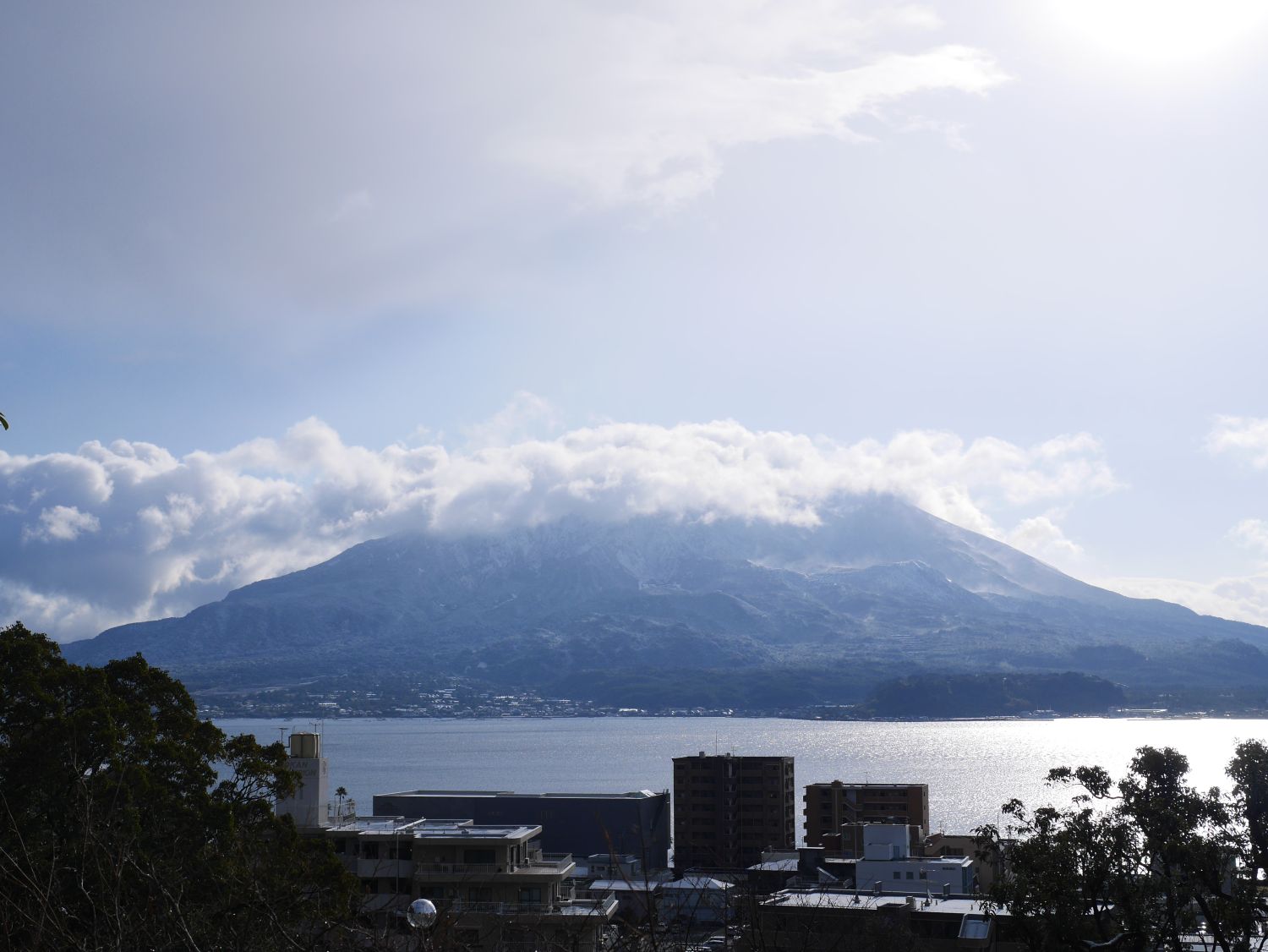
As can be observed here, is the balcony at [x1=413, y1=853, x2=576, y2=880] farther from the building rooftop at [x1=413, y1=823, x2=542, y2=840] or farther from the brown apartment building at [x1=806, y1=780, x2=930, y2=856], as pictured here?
the brown apartment building at [x1=806, y1=780, x2=930, y2=856]

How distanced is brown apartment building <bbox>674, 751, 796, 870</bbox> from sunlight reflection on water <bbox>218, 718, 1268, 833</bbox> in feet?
22.6

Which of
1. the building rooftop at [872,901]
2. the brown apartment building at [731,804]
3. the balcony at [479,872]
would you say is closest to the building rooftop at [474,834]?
the balcony at [479,872]

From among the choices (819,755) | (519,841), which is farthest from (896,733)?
(519,841)

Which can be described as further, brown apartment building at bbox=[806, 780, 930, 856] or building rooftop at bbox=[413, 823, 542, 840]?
brown apartment building at bbox=[806, 780, 930, 856]

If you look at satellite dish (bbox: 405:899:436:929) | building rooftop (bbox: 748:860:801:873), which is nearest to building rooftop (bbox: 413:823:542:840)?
satellite dish (bbox: 405:899:436:929)

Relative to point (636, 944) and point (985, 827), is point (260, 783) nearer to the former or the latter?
point (985, 827)

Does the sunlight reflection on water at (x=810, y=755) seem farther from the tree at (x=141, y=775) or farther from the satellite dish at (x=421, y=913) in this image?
the satellite dish at (x=421, y=913)

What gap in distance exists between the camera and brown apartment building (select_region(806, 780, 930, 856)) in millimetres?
57875

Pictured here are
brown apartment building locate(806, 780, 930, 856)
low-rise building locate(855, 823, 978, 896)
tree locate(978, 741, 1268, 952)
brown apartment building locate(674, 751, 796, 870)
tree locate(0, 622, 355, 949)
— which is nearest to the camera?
tree locate(978, 741, 1268, 952)

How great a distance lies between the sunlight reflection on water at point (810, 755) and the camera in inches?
4013

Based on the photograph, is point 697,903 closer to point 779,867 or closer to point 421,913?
point 421,913

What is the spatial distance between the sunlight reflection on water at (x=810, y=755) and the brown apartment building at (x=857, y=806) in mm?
8063

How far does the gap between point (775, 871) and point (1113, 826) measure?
27.9 m

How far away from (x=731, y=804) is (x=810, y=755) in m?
77.2
